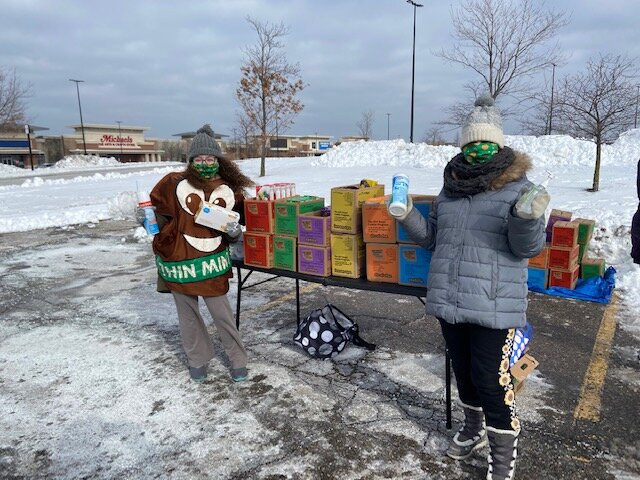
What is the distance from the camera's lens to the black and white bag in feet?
14.4

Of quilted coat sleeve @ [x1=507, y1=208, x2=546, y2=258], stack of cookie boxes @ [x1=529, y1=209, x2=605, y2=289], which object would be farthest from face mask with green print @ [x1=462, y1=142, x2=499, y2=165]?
stack of cookie boxes @ [x1=529, y1=209, x2=605, y2=289]

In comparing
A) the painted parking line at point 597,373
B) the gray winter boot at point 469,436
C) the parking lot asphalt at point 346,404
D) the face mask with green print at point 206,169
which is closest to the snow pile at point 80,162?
the parking lot asphalt at point 346,404

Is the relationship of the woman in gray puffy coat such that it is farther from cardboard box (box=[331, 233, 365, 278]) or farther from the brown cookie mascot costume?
the brown cookie mascot costume

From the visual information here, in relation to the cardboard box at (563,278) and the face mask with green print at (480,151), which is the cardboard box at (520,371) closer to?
the face mask with green print at (480,151)

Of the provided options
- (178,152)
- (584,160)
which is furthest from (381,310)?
(178,152)

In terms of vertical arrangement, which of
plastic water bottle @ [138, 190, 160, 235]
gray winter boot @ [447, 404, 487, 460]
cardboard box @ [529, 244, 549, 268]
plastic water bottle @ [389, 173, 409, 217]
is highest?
plastic water bottle @ [389, 173, 409, 217]

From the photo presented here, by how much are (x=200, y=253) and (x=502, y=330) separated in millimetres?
2305

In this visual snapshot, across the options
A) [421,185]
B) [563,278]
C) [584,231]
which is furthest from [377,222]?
[421,185]

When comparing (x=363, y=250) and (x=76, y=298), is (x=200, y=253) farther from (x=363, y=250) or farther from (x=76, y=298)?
(x=76, y=298)

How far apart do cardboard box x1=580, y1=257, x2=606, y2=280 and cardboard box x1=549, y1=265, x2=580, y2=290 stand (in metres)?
0.20

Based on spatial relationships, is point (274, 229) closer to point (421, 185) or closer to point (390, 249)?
point (390, 249)

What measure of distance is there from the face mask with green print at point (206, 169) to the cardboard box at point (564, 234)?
4.11m

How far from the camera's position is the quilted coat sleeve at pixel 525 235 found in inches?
87.3

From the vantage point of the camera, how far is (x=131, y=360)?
4.46m
